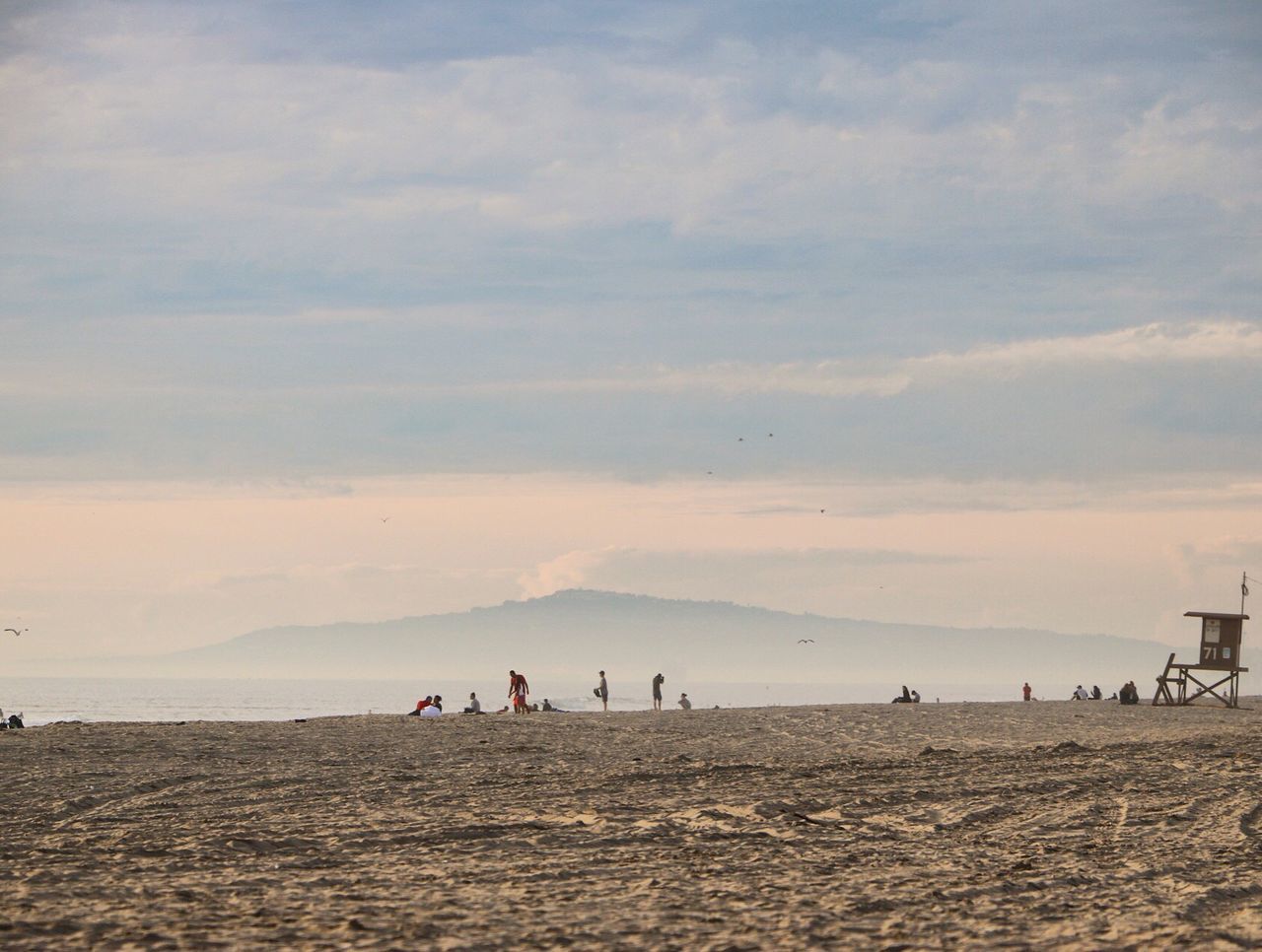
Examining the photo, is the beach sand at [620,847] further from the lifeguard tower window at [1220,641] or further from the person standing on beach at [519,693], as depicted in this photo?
the lifeguard tower window at [1220,641]

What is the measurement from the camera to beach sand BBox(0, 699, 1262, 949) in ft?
29.5

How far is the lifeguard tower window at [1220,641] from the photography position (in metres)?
44.2

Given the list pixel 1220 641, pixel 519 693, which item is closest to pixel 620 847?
pixel 519 693

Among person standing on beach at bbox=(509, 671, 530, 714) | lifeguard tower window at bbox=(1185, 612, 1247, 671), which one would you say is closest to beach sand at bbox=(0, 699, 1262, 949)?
person standing on beach at bbox=(509, 671, 530, 714)

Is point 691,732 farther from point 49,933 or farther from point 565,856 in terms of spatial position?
point 49,933

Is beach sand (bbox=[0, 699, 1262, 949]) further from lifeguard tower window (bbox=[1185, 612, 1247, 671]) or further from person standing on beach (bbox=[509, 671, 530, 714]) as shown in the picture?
lifeguard tower window (bbox=[1185, 612, 1247, 671])

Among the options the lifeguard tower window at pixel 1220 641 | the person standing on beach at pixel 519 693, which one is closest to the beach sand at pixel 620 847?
the person standing on beach at pixel 519 693

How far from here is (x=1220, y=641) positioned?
4459 centimetres

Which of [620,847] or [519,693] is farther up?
[620,847]

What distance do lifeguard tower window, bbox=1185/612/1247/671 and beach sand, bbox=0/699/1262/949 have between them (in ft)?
75.1

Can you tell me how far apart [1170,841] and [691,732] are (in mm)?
16043

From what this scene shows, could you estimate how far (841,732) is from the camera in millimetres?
28719

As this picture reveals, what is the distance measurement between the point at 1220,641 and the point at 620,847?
37.6m

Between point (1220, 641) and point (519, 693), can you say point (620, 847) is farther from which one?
point (1220, 641)
